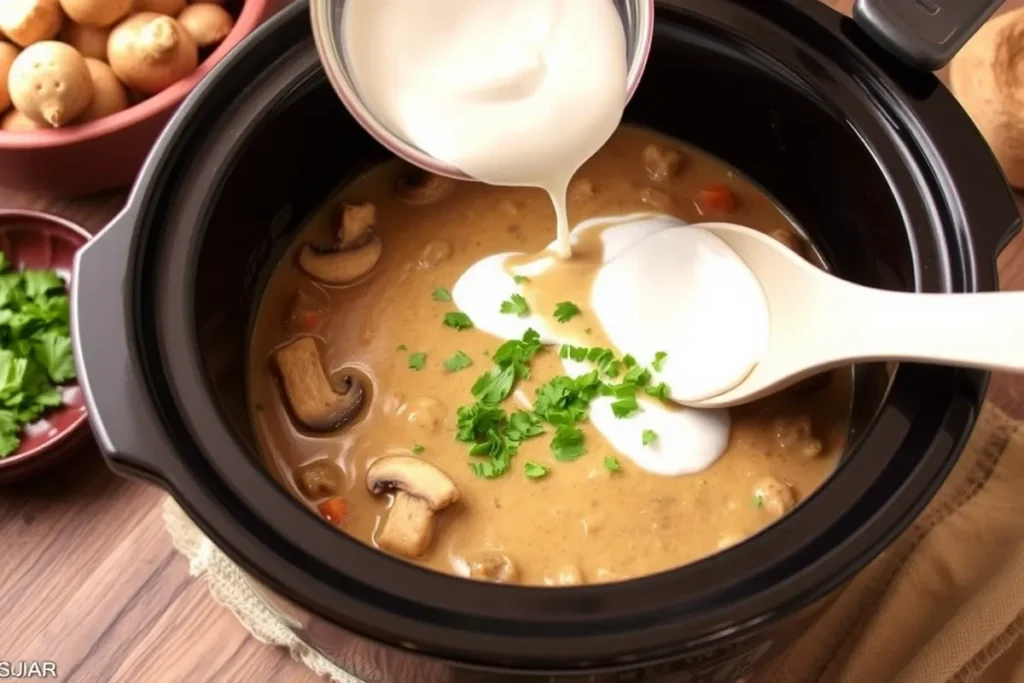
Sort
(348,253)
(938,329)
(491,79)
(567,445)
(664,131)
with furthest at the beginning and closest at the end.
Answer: (664,131)
(348,253)
(567,445)
(491,79)
(938,329)

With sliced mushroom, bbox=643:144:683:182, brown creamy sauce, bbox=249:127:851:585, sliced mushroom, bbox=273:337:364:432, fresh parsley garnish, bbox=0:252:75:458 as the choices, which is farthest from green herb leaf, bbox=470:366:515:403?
fresh parsley garnish, bbox=0:252:75:458

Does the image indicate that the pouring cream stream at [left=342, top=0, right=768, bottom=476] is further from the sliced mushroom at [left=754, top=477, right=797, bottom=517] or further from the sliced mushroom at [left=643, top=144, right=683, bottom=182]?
the sliced mushroom at [left=643, top=144, right=683, bottom=182]

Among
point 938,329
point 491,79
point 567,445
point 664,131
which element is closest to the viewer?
point 938,329

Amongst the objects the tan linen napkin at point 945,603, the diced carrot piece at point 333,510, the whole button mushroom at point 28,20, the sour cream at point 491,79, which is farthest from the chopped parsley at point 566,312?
the whole button mushroom at point 28,20

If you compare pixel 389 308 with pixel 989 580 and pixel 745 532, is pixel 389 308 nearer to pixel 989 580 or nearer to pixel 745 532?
pixel 745 532

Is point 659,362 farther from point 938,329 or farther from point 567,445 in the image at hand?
point 938,329

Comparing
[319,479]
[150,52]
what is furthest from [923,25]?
[150,52]

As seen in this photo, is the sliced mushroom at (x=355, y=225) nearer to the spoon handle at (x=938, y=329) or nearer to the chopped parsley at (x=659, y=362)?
the chopped parsley at (x=659, y=362)
